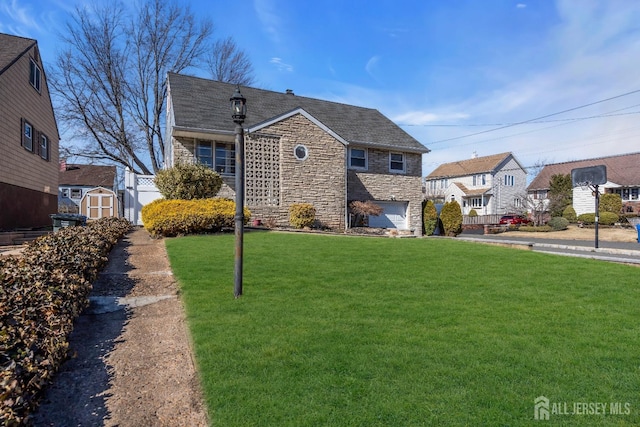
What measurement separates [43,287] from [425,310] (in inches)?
171

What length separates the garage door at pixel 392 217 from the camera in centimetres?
2172

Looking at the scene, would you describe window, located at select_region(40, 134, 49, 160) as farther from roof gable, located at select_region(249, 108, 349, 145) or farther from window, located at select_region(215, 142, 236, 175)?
roof gable, located at select_region(249, 108, 349, 145)

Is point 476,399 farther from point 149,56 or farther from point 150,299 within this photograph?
point 149,56

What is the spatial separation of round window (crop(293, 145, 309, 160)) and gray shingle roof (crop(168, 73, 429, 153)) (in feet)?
5.52

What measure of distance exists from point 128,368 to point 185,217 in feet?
29.1

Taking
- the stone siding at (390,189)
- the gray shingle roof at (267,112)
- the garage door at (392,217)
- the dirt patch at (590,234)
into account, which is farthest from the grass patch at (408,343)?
the dirt patch at (590,234)

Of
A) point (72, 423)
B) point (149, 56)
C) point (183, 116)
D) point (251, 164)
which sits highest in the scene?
point (149, 56)

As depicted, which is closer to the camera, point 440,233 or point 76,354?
point 76,354

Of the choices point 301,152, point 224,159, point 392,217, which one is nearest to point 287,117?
point 301,152

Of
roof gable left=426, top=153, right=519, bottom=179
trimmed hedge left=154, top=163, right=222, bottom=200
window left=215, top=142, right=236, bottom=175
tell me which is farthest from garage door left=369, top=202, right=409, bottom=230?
roof gable left=426, top=153, right=519, bottom=179

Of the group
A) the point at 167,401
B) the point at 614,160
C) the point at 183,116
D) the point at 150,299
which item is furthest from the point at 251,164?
the point at 614,160

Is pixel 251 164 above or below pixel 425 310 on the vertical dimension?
above

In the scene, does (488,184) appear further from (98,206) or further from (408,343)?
(408,343)

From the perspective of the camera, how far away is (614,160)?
3962cm
